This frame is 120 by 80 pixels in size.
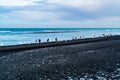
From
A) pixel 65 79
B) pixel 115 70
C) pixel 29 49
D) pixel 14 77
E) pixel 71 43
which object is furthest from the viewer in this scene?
pixel 71 43

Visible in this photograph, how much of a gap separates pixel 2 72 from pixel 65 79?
9.31 metres

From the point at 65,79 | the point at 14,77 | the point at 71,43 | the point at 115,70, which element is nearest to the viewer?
the point at 65,79

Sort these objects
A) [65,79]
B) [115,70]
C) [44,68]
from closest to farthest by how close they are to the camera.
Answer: [65,79] < [115,70] < [44,68]

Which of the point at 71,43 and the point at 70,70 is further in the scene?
the point at 71,43

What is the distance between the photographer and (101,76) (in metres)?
29.2

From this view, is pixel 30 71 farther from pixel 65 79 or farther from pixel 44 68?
pixel 65 79

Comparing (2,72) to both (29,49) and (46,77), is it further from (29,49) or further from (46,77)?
(29,49)

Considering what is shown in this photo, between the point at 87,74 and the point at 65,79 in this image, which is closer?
the point at 65,79

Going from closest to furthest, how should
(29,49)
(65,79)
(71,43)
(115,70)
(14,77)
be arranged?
(65,79) < (14,77) < (115,70) < (29,49) < (71,43)

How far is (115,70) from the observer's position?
32.7 meters

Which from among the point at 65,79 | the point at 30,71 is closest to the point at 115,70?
the point at 65,79

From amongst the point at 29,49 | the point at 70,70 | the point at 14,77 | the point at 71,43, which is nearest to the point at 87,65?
the point at 70,70

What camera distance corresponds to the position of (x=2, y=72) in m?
33.7

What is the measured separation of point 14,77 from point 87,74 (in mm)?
7921
